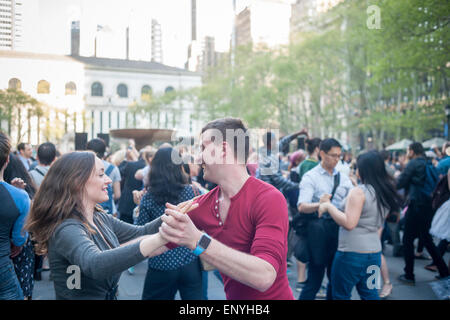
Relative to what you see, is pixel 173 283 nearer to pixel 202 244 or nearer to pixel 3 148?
pixel 3 148

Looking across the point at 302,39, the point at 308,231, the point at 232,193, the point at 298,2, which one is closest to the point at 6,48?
the point at 232,193

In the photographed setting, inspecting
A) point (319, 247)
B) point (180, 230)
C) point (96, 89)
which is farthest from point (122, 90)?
point (180, 230)

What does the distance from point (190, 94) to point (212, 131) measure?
157 ft

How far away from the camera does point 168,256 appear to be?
362cm

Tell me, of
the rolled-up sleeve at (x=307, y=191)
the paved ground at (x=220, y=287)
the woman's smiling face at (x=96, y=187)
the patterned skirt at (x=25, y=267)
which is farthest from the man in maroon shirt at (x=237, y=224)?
the paved ground at (x=220, y=287)

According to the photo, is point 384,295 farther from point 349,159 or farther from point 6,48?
point 349,159

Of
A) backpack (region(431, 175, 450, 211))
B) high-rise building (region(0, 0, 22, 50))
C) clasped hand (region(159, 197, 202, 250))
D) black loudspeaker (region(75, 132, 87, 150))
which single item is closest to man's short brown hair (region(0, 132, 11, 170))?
high-rise building (region(0, 0, 22, 50))

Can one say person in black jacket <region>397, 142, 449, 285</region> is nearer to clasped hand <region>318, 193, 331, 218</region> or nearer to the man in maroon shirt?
clasped hand <region>318, 193, 331, 218</region>

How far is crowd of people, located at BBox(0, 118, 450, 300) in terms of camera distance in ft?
6.10

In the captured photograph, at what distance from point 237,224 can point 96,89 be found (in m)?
71.5

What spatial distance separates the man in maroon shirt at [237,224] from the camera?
1.67m

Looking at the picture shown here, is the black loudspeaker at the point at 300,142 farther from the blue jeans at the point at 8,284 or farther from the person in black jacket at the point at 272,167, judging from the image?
the blue jeans at the point at 8,284

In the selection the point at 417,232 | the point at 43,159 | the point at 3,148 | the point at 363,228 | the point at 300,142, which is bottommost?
the point at 417,232
